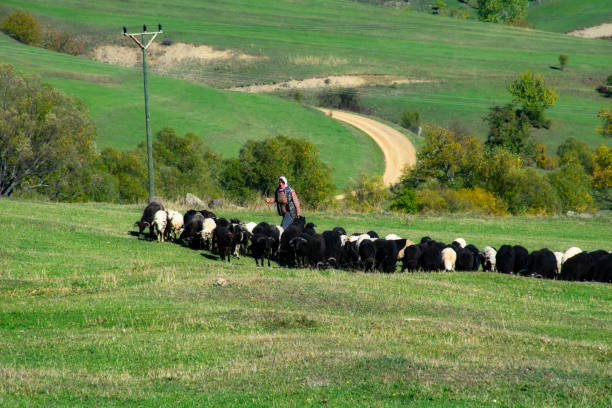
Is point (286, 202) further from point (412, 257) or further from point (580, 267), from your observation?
point (580, 267)

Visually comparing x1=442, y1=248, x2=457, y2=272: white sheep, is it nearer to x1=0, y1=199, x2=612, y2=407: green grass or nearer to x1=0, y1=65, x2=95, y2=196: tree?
x1=0, y1=199, x2=612, y2=407: green grass

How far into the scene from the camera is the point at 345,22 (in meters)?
183

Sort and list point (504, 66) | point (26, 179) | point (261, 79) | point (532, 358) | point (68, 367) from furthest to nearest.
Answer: point (504, 66), point (261, 79), point (26, 179), point (532, 358), point (68, 367)

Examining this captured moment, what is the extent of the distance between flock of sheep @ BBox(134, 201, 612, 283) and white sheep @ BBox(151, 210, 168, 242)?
0.08 m

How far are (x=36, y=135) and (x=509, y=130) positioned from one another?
2787 inches

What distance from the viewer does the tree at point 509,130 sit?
103 m

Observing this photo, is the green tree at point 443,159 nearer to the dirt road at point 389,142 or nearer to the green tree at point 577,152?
the dirt road at point 389,142

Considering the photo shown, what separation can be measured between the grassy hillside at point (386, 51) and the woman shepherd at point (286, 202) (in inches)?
3357

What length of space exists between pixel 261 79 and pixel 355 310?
110301mm

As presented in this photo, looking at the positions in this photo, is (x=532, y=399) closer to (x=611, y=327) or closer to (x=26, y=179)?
(x=611, y=327)

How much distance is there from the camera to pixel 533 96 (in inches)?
4542

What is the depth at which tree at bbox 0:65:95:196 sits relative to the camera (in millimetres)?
49469

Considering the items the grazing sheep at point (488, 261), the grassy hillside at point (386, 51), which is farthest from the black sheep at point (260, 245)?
the grassy hillside at point (386, 51)

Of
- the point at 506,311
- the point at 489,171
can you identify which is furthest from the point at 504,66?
the point at 506,311
